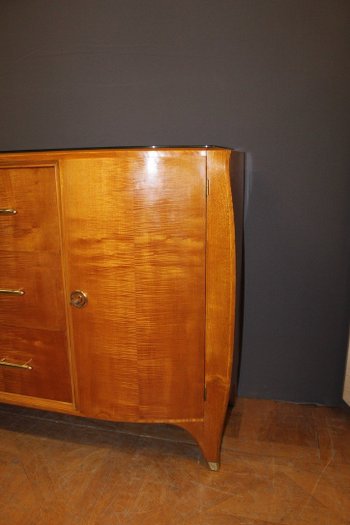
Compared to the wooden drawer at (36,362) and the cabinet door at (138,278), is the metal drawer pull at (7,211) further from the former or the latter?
the wooden drawer at (36,362)

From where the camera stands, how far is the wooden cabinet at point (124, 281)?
1.18m

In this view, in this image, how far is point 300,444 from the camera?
1.55 m

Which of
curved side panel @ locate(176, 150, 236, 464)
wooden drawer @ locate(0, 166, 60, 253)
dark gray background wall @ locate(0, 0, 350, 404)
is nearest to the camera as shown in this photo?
curved side panel @ locate(176, 150, 236, 464)

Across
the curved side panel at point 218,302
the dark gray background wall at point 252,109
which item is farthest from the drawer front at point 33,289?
the dark gray background wall at point 252,109

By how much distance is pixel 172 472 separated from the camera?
1.41 metres

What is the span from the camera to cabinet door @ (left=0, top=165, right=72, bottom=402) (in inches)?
50.4

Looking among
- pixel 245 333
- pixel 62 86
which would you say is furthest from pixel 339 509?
pixel 62 86

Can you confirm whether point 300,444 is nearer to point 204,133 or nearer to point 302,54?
point 204,133

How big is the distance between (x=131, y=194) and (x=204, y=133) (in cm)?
67

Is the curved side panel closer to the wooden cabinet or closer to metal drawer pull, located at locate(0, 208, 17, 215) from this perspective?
the wooden cabinet

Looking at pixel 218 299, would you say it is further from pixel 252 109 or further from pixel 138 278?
pixel 252 109

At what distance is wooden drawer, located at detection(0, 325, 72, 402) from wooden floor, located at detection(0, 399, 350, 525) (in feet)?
0.88

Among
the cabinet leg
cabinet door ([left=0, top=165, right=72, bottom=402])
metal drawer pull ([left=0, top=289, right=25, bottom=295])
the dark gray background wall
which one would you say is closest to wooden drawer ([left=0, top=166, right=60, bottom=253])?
cabinet door ([left=0, top=165, right=72, bottom=402])

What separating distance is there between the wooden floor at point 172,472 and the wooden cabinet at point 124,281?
155 millimetres
